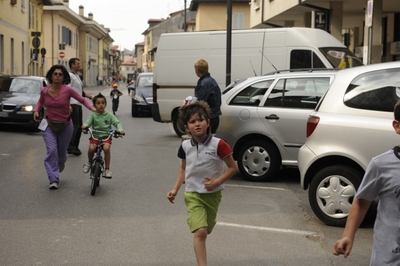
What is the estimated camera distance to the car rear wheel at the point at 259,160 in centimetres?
980

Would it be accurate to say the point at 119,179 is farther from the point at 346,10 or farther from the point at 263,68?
the point at 346,10

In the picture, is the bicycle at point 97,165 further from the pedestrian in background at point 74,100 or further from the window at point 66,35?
the window at point 66,35

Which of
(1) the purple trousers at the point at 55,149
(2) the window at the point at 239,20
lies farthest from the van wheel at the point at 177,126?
(2) the window at the point at 239,20

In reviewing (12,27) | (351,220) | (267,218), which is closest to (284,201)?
(267,218)

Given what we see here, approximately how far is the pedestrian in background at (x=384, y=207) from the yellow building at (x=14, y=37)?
31.9m

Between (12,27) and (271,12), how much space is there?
14.8 metres

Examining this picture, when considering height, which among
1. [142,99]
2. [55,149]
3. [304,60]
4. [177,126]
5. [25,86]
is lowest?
[177,126]

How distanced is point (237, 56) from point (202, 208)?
38.9ft

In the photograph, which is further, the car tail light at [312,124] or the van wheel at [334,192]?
the car tail light at [312,124]

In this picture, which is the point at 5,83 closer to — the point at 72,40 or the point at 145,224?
the point at 145,224

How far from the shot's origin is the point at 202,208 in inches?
199

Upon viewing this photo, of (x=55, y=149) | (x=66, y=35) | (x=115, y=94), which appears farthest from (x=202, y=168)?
(x=66, y=35)

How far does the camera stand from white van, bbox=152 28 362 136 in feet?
51.9

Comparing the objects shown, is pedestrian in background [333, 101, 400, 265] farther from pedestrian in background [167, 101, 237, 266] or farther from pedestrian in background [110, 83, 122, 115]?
pedestrian in background [110, 83, 122, 115]
